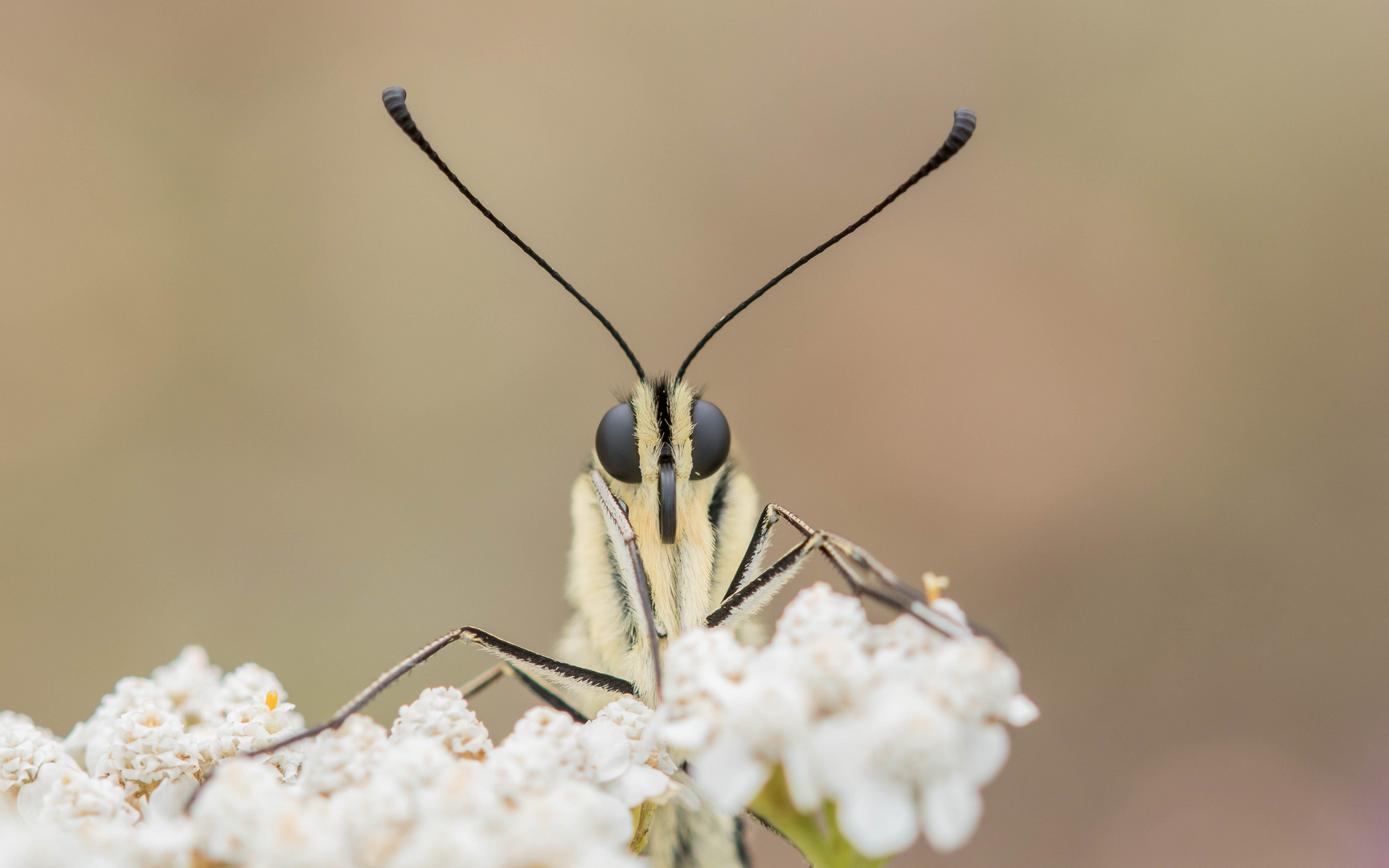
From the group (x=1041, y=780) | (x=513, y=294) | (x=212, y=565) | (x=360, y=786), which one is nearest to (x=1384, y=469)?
(x=1041, y=780)

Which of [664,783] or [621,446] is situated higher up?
[621,446]

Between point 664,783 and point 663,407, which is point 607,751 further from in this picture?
point 663,407

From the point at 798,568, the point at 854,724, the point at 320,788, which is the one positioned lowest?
the point at 854,724

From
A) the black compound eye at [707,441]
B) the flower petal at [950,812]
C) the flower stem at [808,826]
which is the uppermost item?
the black compound eye at [707,441]

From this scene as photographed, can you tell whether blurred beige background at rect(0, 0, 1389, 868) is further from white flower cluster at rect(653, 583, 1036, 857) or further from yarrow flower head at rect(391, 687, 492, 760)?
white flower cluster at rect(653, 583, 1036, 857)

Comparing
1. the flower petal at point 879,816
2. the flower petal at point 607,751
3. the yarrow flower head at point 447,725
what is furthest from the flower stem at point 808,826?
the yarrow flower head at point 447,725

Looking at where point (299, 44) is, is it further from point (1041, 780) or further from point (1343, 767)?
point (1343, 767)

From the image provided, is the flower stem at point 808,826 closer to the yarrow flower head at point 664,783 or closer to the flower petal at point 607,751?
the yarrow flower head at point 664,783

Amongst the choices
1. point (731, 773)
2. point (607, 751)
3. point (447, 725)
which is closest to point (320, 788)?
point (447, 725)
